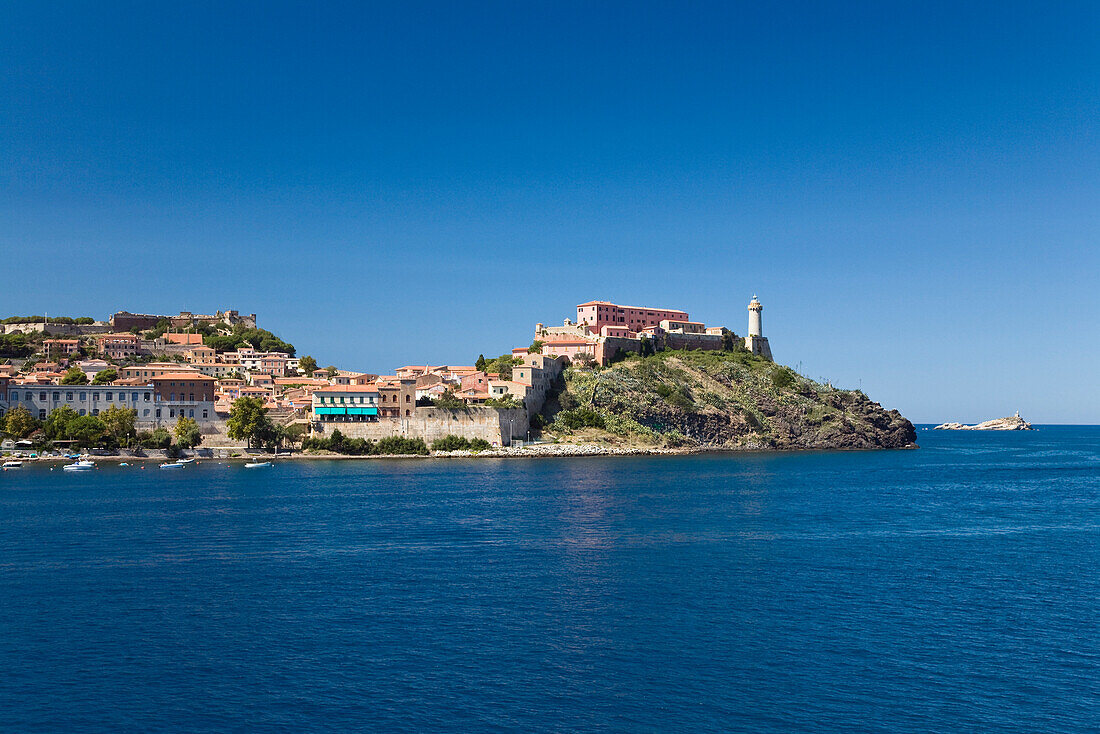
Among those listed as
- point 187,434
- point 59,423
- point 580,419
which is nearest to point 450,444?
point 580,419

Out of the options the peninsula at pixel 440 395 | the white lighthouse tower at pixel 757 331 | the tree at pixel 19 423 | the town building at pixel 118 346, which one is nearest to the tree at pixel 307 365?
the peninsula at pixel 440 395

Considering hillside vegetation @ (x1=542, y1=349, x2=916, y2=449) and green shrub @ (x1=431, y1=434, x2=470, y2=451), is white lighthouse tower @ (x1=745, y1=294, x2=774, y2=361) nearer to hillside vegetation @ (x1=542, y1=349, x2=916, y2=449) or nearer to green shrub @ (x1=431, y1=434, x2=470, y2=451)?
hillside vegetation @ (x1=542, y1=349, x2=916, y2=449)

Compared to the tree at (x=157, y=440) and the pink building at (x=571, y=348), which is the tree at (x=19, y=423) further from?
the pink building at (x=571, y=348)

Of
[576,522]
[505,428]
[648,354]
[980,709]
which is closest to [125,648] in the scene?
[980,709]

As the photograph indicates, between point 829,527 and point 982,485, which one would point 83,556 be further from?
point 982,485

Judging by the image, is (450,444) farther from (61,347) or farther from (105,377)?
(61,347)

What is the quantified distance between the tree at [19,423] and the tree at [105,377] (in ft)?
36.5

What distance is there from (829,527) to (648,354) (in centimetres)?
6265

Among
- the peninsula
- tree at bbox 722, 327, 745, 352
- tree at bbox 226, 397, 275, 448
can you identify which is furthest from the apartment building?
tree at bbox 722, 327, 745, 352

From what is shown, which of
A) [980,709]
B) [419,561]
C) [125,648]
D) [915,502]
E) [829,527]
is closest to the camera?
[980,709]

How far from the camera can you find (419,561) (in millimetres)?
27844

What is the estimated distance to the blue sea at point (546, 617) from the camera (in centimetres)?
1566

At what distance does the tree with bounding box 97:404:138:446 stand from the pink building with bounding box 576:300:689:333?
4893 centimetres

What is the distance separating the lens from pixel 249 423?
240 feet
